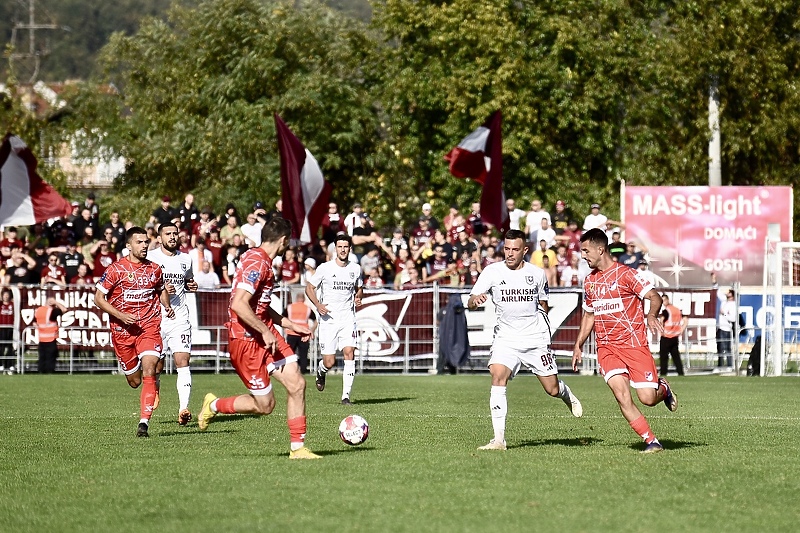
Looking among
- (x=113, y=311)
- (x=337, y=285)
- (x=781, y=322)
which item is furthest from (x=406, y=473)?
(x=781, y=322)

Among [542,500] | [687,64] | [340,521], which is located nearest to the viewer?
[340,521]

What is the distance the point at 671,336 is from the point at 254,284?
16735mm

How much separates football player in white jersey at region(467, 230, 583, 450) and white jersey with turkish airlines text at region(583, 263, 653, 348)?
897 mm

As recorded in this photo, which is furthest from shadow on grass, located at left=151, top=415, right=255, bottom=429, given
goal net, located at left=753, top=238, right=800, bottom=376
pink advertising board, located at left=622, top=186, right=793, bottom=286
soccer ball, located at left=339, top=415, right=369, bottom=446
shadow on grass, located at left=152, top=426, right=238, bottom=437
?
pink advertising board, located at left=622, top=186, right=793, bottom=286

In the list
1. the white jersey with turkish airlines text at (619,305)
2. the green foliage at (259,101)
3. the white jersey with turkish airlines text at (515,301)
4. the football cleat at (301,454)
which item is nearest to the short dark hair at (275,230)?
the football cleat at (301,454)

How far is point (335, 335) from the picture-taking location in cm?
1852

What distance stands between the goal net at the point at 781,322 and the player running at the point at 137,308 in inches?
635

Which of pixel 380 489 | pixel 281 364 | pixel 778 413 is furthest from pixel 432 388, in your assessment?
pixel 380 489

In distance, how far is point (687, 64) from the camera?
42.9 meters

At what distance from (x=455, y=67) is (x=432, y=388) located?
26696mm

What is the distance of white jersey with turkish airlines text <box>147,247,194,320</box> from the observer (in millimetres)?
15555

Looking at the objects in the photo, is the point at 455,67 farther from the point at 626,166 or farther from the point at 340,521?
the point at 340,521

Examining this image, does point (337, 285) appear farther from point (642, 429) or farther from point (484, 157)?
point (484, 157)

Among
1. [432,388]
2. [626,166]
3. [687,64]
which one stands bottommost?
[432,388]
